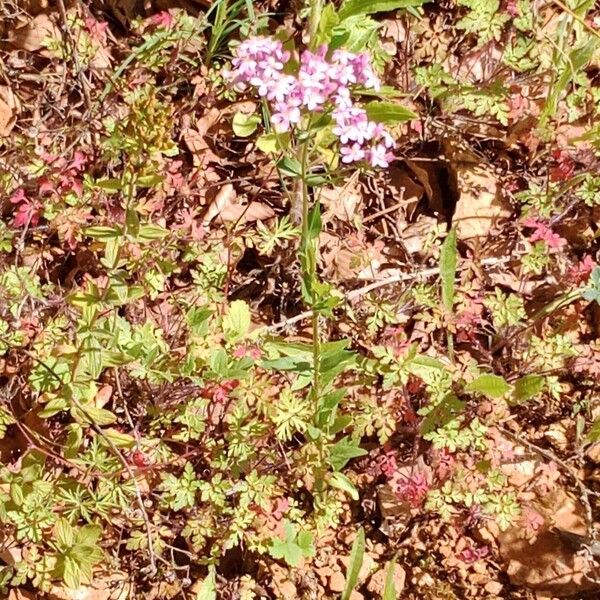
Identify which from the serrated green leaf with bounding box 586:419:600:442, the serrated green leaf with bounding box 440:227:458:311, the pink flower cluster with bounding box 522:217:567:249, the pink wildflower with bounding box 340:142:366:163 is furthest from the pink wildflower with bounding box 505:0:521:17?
the serrated green leaf with bounding box 586:419:600:442

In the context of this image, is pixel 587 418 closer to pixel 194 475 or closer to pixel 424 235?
pixel 424 235

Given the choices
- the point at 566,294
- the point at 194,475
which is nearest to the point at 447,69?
the point at 566,294

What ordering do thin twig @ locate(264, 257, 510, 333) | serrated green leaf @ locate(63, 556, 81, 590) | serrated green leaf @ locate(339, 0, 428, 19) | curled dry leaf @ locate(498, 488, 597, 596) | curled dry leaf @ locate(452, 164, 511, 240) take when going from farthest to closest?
1. curled dry leaf @ locate(452, 164, 511, 240)
2. thin twig @ locate(264, 257, 510, 333)
3. curled dry leaf @ locate(498, 488, 597, 596)
4. serrated green leaf @ locate(63, 556, 81, 590)
5. serrated green leaf @ locate(339, 0, 428, 19)

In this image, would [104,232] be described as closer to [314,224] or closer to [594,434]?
[314,224]

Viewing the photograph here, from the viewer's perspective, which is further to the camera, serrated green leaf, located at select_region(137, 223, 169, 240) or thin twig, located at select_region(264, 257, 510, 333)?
thin twig, located at select_region(264, 257, 510, 333)

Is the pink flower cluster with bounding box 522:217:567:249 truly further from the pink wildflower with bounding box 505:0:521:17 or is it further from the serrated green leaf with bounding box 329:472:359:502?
the serrated green leaf with bounding box 329:472:359:502

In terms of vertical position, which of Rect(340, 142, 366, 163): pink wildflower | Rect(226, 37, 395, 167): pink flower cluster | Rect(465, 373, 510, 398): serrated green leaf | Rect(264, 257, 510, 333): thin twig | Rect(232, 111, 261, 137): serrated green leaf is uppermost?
Rect(226, 37, 395, 167): pink flower cluster

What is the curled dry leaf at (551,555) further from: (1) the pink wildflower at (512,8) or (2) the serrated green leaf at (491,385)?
(1) the pink wildflower at (512,8)
